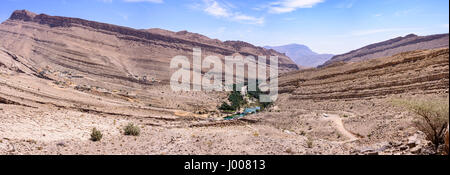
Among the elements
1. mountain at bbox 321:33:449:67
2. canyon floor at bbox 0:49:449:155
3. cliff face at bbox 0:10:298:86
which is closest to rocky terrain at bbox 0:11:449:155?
canyon floor at bbox 0:49:449:155

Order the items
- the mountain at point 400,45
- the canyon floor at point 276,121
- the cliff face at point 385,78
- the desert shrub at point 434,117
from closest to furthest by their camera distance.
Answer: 1. the desert shrub at point 434,117
2. the canyon floor at point 276,121
3. the cliff face at point 385,78
4. the mountain at point 400,45

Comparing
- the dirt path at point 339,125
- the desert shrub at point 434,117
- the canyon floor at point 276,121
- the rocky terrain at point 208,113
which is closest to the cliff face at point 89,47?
the rocky terrain at point 208,113

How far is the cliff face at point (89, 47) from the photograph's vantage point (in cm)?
6047

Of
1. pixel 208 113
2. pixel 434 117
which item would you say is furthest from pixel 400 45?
pixel 434 117

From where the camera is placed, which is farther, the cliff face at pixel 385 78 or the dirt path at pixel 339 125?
the cliff face at pixel 385 78

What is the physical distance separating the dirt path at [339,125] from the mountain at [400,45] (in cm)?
9621

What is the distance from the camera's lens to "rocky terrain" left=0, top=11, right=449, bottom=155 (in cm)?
1249

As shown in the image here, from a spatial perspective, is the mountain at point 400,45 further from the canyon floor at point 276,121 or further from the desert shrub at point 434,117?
the desert shrub at point 434,117

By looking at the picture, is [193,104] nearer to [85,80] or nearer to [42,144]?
[85,80]

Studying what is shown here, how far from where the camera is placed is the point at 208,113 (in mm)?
38188

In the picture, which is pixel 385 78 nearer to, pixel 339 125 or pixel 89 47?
pixel 339 125

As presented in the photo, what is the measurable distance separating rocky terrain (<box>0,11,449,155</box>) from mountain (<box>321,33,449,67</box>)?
87.8 meters

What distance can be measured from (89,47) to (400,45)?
123795 millimetres
